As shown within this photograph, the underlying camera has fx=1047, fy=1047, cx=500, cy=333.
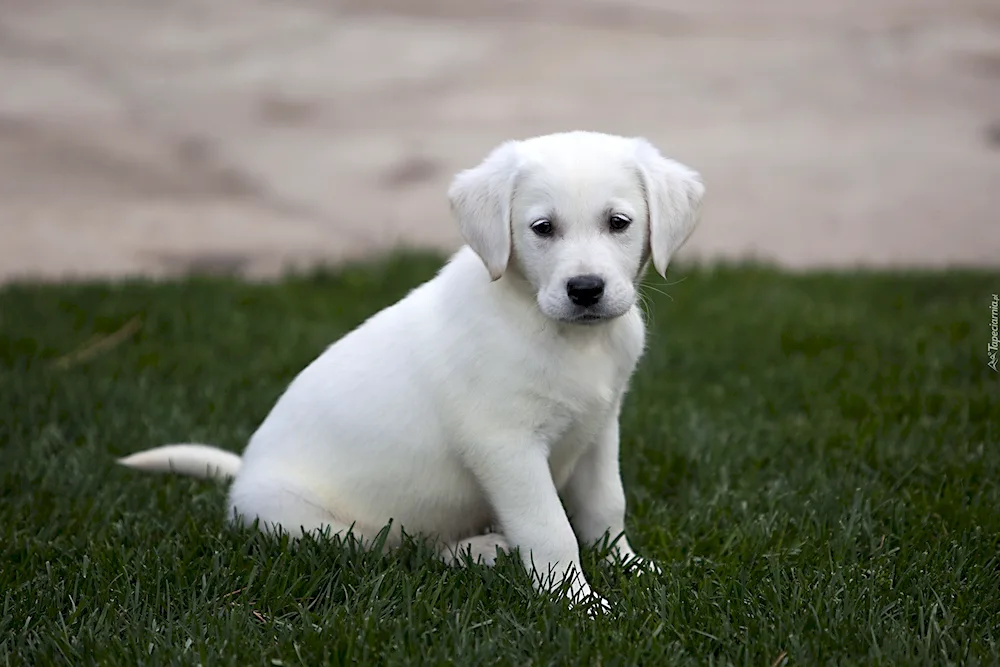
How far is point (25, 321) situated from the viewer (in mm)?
6527

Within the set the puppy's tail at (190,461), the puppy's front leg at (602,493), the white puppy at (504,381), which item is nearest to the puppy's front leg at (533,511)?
the white puppy at (504,381)

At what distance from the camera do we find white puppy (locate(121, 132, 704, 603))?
293 centimetres

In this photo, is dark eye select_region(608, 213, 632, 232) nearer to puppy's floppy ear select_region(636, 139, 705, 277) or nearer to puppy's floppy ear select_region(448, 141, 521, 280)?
puppy's floppy ear select_region(636, 139, 705, 277)

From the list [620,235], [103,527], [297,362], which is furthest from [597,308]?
[297,362]

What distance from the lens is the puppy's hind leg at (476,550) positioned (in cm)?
318

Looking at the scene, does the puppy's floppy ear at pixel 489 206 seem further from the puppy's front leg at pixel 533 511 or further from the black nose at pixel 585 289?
the puppy's front leg at pixel 533 511

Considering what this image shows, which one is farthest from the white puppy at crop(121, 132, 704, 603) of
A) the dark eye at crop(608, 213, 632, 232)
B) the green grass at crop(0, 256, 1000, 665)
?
the green grass at crop(0, 256, 1000, 665)

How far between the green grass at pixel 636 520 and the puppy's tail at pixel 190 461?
0.24 ft

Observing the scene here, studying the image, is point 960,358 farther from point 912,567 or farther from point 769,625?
point 769,625

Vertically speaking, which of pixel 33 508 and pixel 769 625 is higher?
pixel 769 625

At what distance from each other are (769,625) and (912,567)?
617 millimetres

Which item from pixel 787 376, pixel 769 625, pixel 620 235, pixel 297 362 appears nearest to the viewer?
pixel 769 625

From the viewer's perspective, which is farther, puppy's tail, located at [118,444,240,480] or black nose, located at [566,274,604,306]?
puppy's tail, located at [118,444,240,480]

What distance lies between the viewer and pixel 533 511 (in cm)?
295
